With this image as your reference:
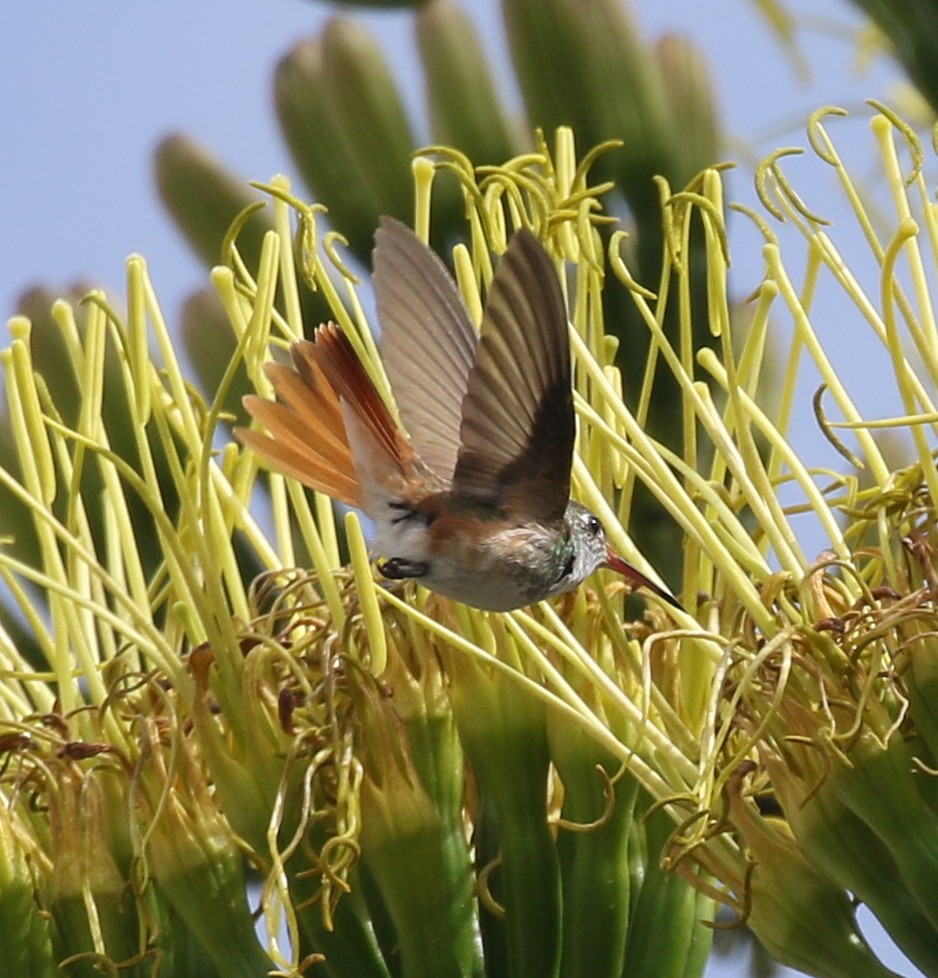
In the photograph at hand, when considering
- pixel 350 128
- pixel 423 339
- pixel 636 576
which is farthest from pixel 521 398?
pixel 350 128

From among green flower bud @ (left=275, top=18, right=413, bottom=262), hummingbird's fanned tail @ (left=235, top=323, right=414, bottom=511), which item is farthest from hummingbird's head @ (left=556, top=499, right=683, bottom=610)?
green flower bud @ (left=275, top=18, right=413, bottom=262)

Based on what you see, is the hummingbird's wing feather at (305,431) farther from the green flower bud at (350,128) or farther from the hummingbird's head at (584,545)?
the green flower bud at (350,128)

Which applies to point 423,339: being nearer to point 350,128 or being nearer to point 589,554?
point 589,554

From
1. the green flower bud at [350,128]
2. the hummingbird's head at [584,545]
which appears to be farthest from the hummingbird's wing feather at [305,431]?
the green flower bud at [350,128]

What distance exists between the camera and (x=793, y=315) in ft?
3.89

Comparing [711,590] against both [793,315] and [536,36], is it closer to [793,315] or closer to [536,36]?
[793,315]

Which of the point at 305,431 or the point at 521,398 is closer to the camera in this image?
the point at 521,398

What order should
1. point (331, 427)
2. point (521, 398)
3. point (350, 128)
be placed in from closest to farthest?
point (521, 398)
point (331, 427)
point (350, 128)

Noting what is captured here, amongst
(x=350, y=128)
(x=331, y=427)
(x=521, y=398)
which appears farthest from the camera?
(x=350, y=128)

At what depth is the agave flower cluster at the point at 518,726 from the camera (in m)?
1.05

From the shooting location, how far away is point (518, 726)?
115cm

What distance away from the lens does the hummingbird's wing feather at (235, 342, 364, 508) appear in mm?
1104

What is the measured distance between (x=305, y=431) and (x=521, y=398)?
169 millimetres

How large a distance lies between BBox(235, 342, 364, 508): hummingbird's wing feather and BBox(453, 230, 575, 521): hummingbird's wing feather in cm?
7
